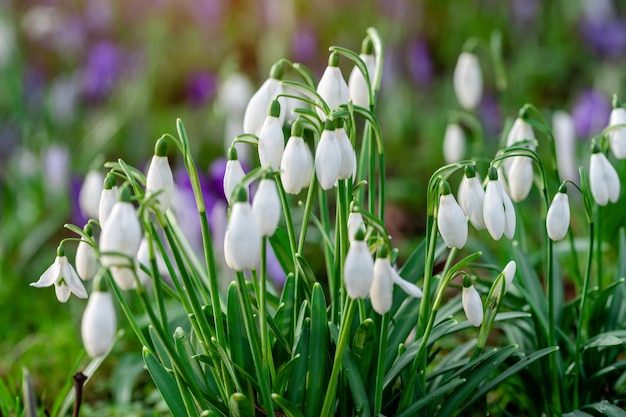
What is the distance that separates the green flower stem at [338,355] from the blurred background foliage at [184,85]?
101 centimetres

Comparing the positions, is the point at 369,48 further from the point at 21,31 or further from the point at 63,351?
the point at 21,31

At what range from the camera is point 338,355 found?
1607 mm

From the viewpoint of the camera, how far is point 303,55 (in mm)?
5621

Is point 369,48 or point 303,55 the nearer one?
point 369,48

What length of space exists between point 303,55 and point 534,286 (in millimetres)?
3674

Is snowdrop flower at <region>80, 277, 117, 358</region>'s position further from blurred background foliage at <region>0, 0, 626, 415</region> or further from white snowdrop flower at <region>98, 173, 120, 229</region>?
blurred background foliage at <region>0, 0, 626, 415</region>

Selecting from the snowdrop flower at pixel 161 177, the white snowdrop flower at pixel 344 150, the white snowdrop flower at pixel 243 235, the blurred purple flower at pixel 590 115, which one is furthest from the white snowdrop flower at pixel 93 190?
the blurred purple flower at pixel 590 115

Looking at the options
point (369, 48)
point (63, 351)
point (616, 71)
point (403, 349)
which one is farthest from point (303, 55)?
point (403, 349)

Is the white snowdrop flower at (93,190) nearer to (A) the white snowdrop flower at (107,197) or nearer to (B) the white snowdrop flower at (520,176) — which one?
(A) the white snowdrop flower at (107,197)

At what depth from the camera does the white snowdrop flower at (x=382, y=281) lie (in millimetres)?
1430

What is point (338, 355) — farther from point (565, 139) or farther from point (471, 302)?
point (565, 139)

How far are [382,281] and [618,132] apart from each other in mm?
895

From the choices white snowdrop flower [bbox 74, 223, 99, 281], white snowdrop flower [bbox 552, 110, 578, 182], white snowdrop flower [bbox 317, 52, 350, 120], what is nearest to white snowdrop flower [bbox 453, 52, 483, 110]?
white snowdrop flower [bbox 552, 110, 578, 182]

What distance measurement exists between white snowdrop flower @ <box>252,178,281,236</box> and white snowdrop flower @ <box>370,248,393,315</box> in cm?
Answer: 20
